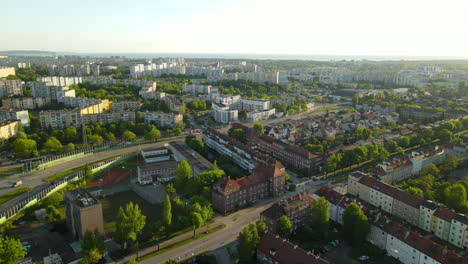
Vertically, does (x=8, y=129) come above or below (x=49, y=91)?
below

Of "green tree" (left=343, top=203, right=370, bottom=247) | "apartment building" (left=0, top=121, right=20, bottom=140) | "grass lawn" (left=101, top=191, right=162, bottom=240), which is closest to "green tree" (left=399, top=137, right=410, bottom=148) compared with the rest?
"green tree" (left=343, top=203, right=370, bottom=247)

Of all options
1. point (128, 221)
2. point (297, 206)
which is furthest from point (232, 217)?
point (128, 221)

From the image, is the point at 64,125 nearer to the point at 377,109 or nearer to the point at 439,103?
the point at 377,109

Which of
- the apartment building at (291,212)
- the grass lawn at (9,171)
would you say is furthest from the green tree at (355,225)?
the grass lawn at (9,171)

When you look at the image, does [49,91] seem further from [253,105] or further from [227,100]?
[253,105]

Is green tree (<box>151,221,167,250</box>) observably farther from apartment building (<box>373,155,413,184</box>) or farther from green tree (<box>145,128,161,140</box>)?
green tree (<box>145,128,161,140</box>)

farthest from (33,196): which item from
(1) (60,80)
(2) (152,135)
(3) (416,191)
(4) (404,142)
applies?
(1) (60,80)
